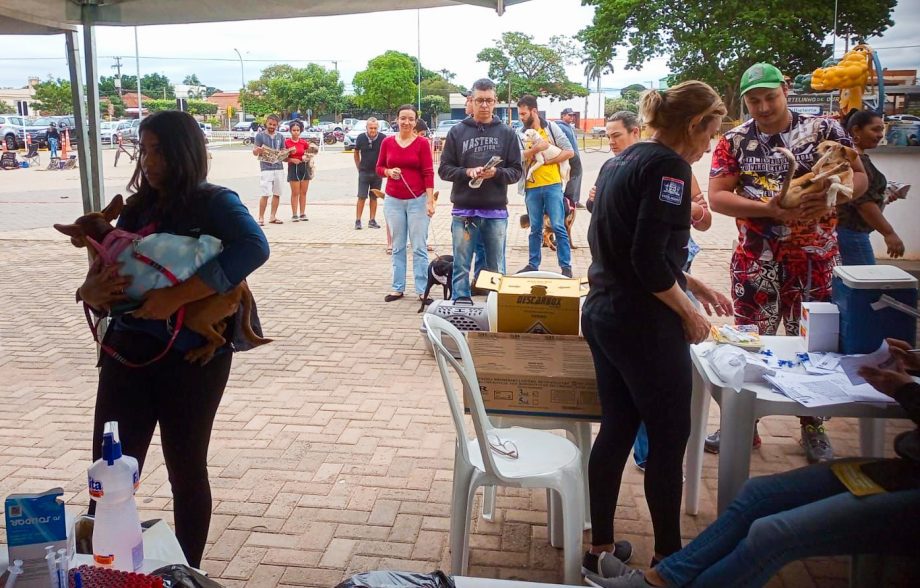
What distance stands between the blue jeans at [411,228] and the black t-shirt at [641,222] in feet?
14.4

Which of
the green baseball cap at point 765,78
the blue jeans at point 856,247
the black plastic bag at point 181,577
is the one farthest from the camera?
the blue jeans at point 856,247

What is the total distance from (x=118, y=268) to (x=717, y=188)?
2561 mm

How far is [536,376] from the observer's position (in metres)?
2.73

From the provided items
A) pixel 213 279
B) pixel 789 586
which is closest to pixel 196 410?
pixel 213 279

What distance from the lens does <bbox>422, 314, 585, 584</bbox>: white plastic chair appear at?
2486mm

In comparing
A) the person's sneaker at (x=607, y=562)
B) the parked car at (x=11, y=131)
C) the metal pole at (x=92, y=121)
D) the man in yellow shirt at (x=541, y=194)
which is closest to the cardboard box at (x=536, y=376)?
the person's sneaker at (x=607, y=562)

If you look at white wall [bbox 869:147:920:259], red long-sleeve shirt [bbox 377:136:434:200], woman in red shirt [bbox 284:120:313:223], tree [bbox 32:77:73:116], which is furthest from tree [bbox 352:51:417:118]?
red long-sleeve shirt [bbox 377:136:434:200]

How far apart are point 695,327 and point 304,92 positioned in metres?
64.3

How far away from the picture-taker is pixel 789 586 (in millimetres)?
2703

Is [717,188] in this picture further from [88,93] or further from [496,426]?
[88,93]

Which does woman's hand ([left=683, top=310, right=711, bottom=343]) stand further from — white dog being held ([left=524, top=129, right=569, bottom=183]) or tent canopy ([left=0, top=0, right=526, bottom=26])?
white dog being held ([left=524, top=129, right=569, bottom=183])

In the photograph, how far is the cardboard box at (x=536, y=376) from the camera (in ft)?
8.99

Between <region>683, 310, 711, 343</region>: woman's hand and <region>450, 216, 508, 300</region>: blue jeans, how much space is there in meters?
3.70

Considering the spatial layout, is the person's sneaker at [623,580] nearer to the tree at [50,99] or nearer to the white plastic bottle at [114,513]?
the white plastic bottle at [114,513]
